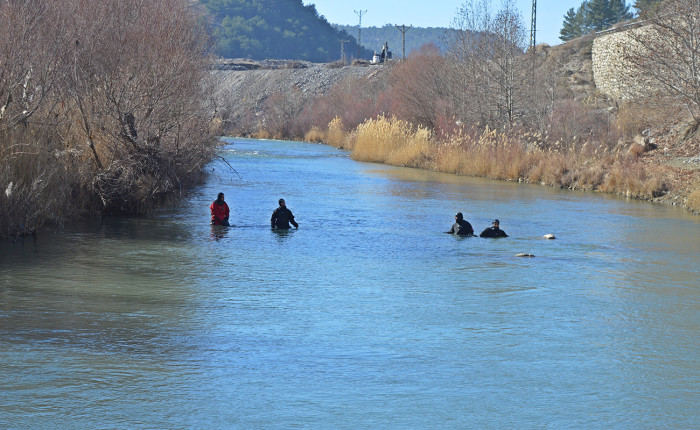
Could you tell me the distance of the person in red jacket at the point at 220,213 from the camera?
19.1 m

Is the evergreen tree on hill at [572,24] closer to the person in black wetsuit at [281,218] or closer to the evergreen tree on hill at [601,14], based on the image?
the evergreen tree on hill at [601,14]

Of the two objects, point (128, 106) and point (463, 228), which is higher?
point (128, 106)

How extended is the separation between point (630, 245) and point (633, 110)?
856 inches

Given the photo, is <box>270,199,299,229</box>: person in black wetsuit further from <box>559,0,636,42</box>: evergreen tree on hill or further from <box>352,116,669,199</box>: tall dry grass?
<box>559,0,636,42</box>: evergreen tree on hill

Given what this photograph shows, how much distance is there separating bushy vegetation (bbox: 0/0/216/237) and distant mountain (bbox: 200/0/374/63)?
453ft

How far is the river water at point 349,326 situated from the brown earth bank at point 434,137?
754 cm

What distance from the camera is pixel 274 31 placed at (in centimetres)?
17288

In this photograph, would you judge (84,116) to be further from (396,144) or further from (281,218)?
(396,144)

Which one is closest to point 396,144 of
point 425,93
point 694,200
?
point 425,93

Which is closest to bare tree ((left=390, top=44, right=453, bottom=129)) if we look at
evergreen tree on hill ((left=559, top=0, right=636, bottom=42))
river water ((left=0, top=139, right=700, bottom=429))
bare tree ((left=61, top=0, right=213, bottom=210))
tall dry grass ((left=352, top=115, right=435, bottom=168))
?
tall dry grass ((left=352, top=115, right=435, bottom=168))

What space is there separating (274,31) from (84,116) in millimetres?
157675

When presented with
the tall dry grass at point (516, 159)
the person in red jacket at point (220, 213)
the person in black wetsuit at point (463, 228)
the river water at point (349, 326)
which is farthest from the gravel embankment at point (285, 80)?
the river water at point (349, 326)

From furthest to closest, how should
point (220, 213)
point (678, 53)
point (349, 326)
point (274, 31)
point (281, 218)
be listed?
point (274, 31)
point (678, 53)
point (220, 213)
point (281, 218)
point (349, 326)

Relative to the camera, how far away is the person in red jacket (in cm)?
1912
